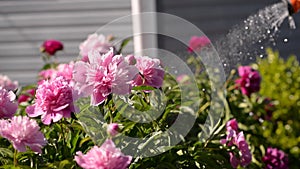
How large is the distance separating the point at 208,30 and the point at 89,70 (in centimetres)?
317

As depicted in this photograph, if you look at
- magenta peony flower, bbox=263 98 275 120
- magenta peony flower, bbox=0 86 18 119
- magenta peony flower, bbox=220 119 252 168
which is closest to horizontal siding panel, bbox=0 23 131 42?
magenta peony flower, bbox=263 98 275 120

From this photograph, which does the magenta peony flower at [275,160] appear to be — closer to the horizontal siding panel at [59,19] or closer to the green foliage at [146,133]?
the green foliage at [146,133]

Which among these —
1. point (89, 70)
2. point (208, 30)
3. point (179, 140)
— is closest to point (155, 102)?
point (179, 140)

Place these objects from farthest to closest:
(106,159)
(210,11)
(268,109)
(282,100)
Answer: (210,11) < (282,100) < (268,109) < (106,159)

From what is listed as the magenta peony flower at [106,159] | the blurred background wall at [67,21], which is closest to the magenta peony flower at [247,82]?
the magenta peony flower at [106,159]

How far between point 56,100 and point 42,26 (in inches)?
134

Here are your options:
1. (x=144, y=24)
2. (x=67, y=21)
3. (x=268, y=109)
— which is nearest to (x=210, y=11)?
(x=144, y=24)

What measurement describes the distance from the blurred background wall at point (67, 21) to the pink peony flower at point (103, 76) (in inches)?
119

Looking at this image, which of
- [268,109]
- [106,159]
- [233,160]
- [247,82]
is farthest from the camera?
[268,109]

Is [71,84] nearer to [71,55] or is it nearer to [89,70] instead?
[89,70]

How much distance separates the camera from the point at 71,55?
469cm

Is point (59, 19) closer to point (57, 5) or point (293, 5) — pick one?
point (57, 5)

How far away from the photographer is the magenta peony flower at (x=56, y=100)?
1.44 metres

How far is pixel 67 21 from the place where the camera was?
4.73m
